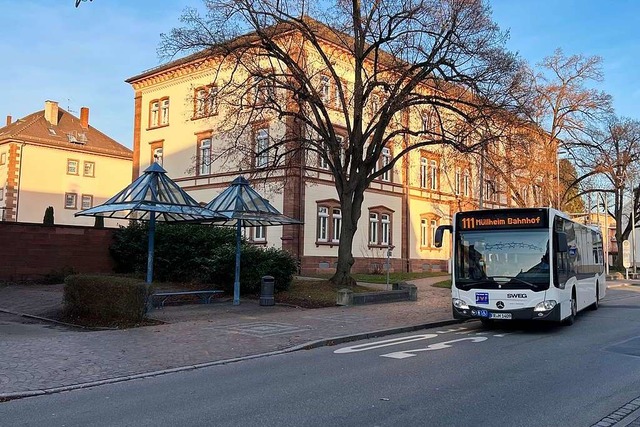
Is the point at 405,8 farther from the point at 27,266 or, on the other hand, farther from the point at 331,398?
the point at 27,266

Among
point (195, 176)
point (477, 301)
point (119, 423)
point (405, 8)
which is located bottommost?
point (119, 423)

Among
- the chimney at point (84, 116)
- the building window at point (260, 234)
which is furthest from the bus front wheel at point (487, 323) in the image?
the chimney at point (84, 116)

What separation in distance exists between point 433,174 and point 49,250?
29.1 metres

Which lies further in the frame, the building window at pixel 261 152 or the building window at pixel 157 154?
the building window at pixel 157 154

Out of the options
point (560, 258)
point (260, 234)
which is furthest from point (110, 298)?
point (260, 234)

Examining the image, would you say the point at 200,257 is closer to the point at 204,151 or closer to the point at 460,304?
the point at 460,304

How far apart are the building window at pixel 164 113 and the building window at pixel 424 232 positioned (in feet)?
65.3

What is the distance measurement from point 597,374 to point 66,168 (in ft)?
195

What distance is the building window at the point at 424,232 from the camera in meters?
43.3

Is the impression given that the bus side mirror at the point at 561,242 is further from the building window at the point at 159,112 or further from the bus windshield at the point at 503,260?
the building window at the point at 159,112

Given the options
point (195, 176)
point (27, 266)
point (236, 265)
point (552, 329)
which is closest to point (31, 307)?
point (236, 265)

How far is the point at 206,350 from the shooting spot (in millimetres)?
10898

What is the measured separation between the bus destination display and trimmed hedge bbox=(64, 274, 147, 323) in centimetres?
788

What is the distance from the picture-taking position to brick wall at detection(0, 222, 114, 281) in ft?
77.5
